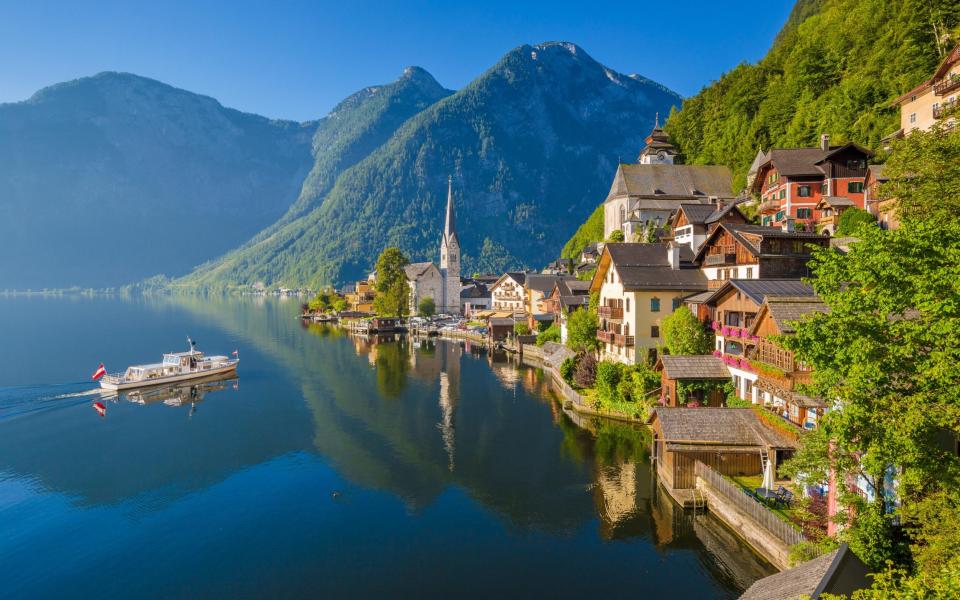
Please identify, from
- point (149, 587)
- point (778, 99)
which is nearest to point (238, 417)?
point (149, 587)

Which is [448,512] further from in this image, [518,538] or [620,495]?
[620,495]

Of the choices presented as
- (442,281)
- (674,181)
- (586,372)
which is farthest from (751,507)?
(442,281)

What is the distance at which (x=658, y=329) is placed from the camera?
48.5 meters

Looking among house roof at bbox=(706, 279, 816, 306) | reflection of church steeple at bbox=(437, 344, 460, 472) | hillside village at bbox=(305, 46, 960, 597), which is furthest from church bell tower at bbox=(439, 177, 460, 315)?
house roof at bbox=(706, 279, 816, 306)

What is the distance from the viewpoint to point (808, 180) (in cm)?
5759

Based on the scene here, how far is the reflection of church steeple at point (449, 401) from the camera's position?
4244 cm

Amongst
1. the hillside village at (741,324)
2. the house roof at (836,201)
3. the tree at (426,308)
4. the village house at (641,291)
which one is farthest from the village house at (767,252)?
the tree at (426,308)

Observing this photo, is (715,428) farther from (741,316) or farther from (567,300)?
(567,300)

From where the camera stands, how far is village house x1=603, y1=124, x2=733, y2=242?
86.9m

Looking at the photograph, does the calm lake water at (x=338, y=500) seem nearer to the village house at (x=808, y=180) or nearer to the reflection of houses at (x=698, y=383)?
the reflection of houses at (x=698, y=383)

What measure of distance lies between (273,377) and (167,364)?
1324 cm

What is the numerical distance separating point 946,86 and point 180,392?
8497cm

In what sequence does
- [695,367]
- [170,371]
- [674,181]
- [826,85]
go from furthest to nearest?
[674,181]
[826,85]
[170,371]
[695,367]

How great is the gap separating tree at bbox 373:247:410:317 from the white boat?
55.0 meters
